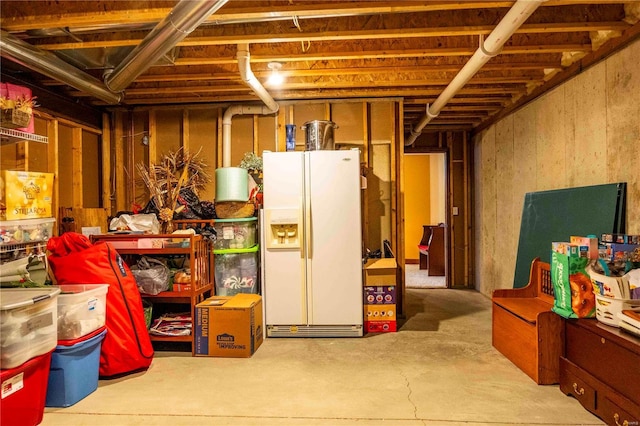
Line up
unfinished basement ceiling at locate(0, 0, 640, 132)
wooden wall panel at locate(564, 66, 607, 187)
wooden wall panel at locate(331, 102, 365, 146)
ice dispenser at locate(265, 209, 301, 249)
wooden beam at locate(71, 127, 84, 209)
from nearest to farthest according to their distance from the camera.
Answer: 1. unfinished basement ceiling at locate(0, 0, 640, 132)
2. wooden wall panel at locate(564, 66, 607, 187)
3. ice dispenser at locate(265, 209, 301, 249)
4. wooden beam at locate(71, 127, 84, 209)
5. wooden wall panel at locate(331, 102, 365, 146)

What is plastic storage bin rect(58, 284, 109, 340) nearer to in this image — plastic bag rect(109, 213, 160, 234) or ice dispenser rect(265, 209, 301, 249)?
plastic bag rect(109, 213, 160, 234)

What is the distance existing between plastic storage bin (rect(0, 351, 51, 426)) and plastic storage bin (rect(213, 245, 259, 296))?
1782 mm

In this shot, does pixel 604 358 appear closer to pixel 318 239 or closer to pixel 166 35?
pixel 318 239

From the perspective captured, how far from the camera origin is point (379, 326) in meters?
3.96

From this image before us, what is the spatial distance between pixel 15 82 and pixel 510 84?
4.94 meters

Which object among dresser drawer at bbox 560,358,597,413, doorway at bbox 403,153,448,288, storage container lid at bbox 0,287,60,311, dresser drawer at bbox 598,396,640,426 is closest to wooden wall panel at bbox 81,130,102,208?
storage container lid at bbox 0,287,60,311

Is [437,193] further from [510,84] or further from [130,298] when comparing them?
[130,298]

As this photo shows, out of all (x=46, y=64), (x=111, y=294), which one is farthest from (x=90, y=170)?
(x=111, y=294)

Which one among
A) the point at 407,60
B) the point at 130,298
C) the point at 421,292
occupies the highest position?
the point at 407,60

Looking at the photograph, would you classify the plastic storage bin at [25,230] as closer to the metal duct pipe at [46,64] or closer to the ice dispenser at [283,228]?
the metal duct pipe at [46,64]

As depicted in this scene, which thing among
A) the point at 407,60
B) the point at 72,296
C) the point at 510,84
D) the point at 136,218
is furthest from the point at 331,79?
the point at 72,296

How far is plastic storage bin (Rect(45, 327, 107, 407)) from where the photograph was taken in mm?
2445

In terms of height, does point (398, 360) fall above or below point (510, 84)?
below

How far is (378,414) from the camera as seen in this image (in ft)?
7.61
